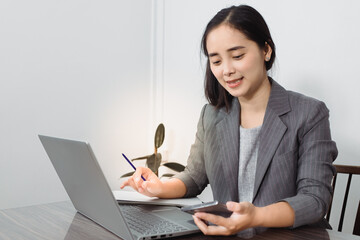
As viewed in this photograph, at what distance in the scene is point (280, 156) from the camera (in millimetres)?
1256

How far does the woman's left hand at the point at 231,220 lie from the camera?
0.85 m

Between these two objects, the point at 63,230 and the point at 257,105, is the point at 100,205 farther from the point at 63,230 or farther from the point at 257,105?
the point at 257,105

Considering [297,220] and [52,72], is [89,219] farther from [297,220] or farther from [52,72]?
[52,72]

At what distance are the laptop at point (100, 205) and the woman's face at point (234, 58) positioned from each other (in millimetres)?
469

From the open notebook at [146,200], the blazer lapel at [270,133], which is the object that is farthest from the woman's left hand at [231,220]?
the blazer lapel at [270,133]

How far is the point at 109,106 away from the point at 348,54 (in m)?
1.72

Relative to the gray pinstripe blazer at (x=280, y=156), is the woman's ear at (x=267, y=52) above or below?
above

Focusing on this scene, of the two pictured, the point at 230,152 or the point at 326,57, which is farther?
the point at 326,57

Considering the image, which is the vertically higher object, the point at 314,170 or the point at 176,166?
the point at 314,170

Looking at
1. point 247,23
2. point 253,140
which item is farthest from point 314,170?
point 247,23

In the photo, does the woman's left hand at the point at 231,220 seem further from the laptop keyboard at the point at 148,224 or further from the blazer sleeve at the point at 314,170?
the blazer sleeve at the point at 314,170

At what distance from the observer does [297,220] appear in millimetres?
983

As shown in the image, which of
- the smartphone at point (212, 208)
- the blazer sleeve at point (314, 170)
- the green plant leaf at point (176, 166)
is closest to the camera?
the smartphone at point (212, 208)

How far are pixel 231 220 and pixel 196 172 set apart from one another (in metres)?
0.58
